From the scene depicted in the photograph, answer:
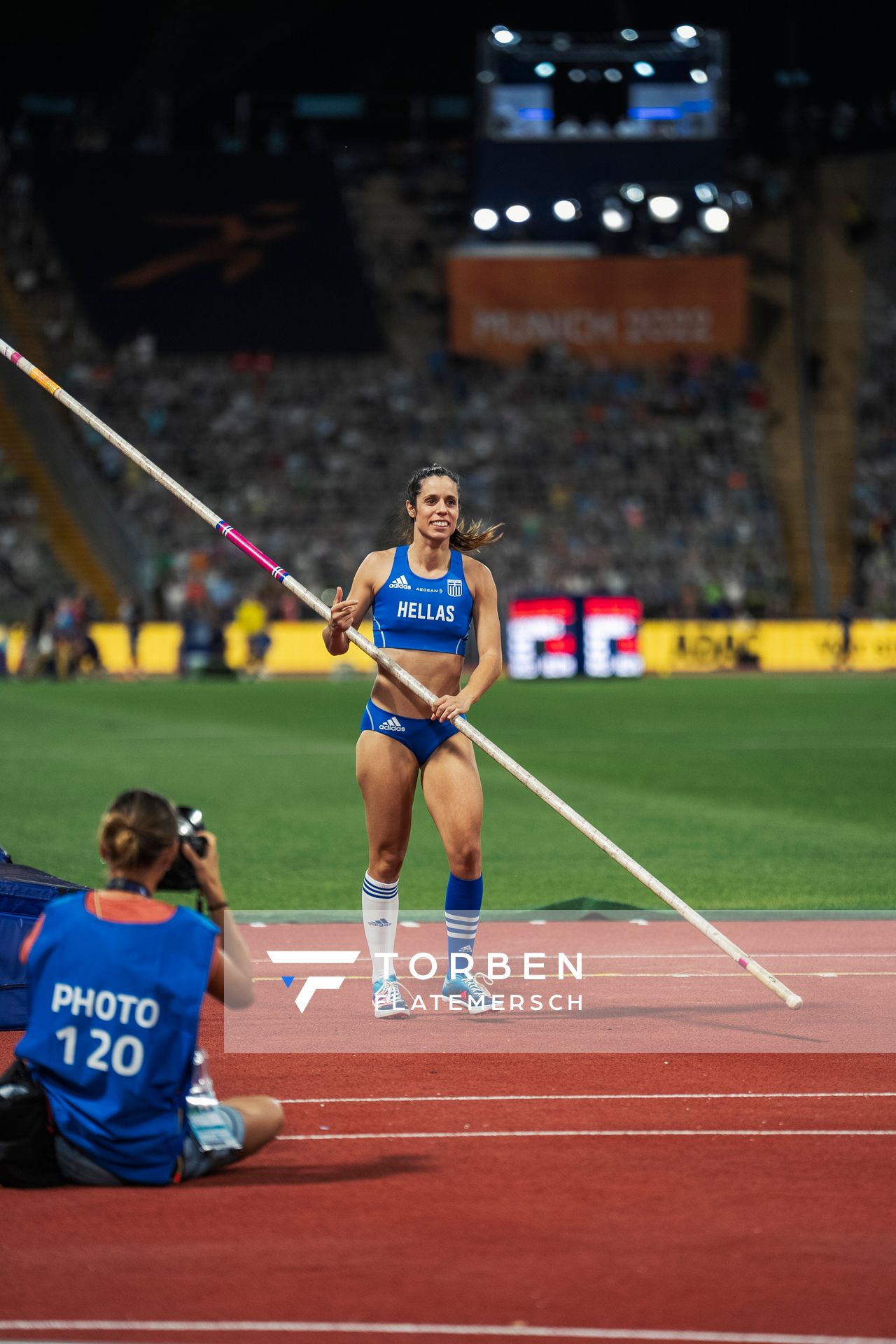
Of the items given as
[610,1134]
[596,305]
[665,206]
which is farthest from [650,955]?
[596,305]

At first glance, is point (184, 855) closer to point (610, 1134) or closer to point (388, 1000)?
point (610, 1134)

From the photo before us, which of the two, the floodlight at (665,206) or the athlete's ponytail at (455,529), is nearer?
the athlete's ponytail at (455,529)

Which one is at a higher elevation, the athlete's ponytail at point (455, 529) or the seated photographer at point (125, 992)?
the athlete's ponytail at point (455, 529)

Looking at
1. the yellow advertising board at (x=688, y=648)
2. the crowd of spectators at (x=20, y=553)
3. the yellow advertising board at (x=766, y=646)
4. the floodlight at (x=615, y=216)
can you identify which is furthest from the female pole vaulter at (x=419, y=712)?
the crowd of spectators at (x=20, y=553)

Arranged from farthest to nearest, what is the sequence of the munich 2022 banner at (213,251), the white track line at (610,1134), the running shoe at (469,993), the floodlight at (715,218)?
the munich 2022 banner at (213,251) < the floodlight at (715,218) < the running shoe at (469,993) < the white track line at (610,1134)

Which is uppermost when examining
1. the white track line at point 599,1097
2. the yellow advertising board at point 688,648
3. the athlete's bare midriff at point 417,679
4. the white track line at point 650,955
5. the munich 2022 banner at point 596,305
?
the munich 2022 banner at point 596,305

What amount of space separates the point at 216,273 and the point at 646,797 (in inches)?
1420

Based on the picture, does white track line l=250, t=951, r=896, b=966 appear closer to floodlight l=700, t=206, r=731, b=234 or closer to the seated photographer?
the seated photographer

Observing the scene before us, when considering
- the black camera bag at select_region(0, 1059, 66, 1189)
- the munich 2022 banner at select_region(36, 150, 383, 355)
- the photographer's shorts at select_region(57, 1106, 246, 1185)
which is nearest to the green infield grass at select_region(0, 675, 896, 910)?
the photographer's shorts at select_region(57, 1106, 246, 1185)

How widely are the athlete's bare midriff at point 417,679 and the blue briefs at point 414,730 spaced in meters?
0.03

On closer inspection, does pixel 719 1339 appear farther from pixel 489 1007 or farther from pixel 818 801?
pixel 818 801

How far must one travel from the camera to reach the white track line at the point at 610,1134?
212 inches

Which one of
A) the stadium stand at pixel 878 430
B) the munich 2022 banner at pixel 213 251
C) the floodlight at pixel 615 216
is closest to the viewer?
the floodlight at pixel 615 216

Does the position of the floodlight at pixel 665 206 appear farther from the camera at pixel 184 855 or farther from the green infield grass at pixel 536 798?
the camera at pixel 184 855
